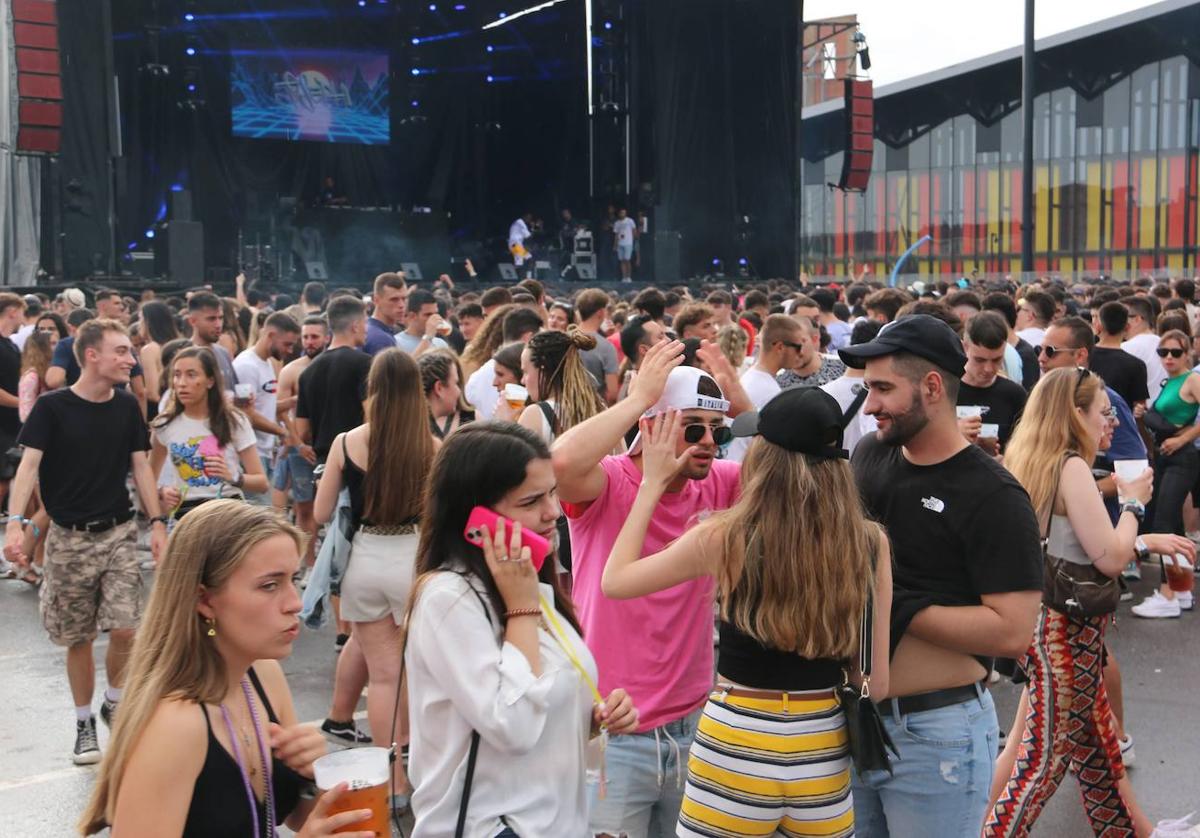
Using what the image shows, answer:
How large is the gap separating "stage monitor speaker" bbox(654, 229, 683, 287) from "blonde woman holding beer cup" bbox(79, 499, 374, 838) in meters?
23.9

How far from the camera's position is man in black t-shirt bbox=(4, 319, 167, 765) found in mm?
6039

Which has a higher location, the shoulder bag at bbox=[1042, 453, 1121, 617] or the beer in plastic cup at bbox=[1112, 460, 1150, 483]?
the beer in plastic cup at bbox=[1112, 460, 1150, 483]

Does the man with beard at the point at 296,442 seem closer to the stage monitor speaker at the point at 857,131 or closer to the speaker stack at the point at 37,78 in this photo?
the speaker stack at the point at 37,78

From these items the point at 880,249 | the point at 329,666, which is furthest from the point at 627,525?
the point at 880,249

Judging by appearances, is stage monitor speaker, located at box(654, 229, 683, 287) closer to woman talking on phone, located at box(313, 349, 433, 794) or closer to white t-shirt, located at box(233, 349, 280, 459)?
white t-shirt, located at box(233, 349, 280, 459)

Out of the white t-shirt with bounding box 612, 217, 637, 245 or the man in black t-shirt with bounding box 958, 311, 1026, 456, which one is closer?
the man in black t-shirt with bounding box 958, 311, 1026, 456

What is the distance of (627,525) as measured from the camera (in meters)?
3.13

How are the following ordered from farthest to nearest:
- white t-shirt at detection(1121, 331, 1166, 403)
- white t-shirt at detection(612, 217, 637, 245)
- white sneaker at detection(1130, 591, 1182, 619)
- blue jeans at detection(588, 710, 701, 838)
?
white t-shirt at detection(612, 217, 637, 245)
white t-shirt at detection(1121, 331, 1166, 403)
white sneaker at detection(1130, 591, 1182, 619)
blue jeans at detection(588, 710, 701, 838)

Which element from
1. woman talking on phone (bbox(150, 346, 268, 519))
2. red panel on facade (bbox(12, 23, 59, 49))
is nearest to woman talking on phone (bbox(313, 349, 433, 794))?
woman talking on phone (bbox(150, 346, 268, 519))

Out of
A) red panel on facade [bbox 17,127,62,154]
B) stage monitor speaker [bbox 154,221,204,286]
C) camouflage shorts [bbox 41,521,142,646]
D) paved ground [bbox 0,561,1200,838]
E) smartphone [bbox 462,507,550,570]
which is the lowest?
paved ground [bbox 0,561,1200,838]

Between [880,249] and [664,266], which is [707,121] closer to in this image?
[664,266]

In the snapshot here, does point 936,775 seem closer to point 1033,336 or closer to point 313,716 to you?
point 313,716


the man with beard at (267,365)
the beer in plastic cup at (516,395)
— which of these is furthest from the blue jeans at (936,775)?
the man with beard at (267,365)

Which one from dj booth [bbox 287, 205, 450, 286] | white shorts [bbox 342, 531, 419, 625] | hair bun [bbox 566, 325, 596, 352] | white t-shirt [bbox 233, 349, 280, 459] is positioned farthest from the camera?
dj booth [bbox 287, 205, 450, 286]
